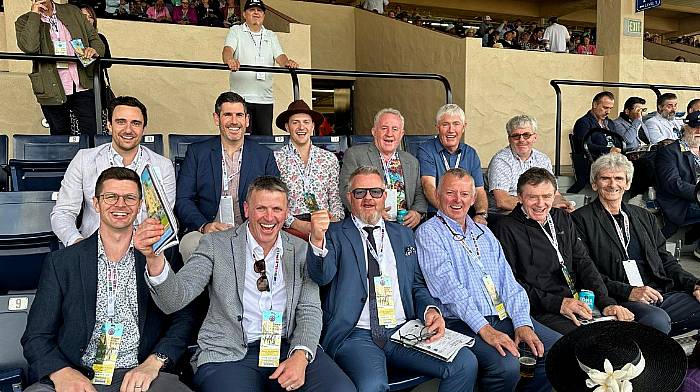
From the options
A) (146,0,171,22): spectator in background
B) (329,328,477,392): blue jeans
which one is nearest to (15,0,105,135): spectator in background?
(329,328,477,392): blue jeans

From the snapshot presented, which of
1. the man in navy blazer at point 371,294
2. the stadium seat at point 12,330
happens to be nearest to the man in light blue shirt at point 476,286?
the man in navy blazer at point 371,294

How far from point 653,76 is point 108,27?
26.8 ft

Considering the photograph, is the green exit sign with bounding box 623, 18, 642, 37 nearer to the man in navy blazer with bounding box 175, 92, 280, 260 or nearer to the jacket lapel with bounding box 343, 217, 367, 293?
the man in navy blazer with bounding box 175, 92, 280, 260

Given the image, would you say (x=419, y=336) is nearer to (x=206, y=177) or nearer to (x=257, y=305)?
(x=257, y=305)

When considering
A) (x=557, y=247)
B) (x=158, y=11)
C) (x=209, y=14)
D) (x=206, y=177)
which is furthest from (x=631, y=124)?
(x=158, y=11)

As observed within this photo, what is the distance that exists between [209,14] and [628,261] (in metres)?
6.65

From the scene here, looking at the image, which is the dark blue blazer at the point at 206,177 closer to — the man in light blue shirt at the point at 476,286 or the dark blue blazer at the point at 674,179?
the man in light blue shirt at the point at 476,286

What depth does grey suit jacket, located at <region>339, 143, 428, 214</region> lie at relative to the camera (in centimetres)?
362

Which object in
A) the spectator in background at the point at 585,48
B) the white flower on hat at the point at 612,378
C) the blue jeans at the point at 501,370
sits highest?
the spectator in background at the point at 585,48

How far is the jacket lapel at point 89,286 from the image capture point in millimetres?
2127

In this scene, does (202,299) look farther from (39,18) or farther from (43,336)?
(39,18)

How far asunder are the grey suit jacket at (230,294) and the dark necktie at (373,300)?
27 centimetres

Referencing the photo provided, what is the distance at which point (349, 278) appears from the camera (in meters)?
2.65

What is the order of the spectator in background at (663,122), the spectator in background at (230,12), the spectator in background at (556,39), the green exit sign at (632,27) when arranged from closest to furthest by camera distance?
the spectator in background at (663,122) < the spectator in background at (230,12) < the green exit sign at (632,27) < the spectator in background at (556,39)
